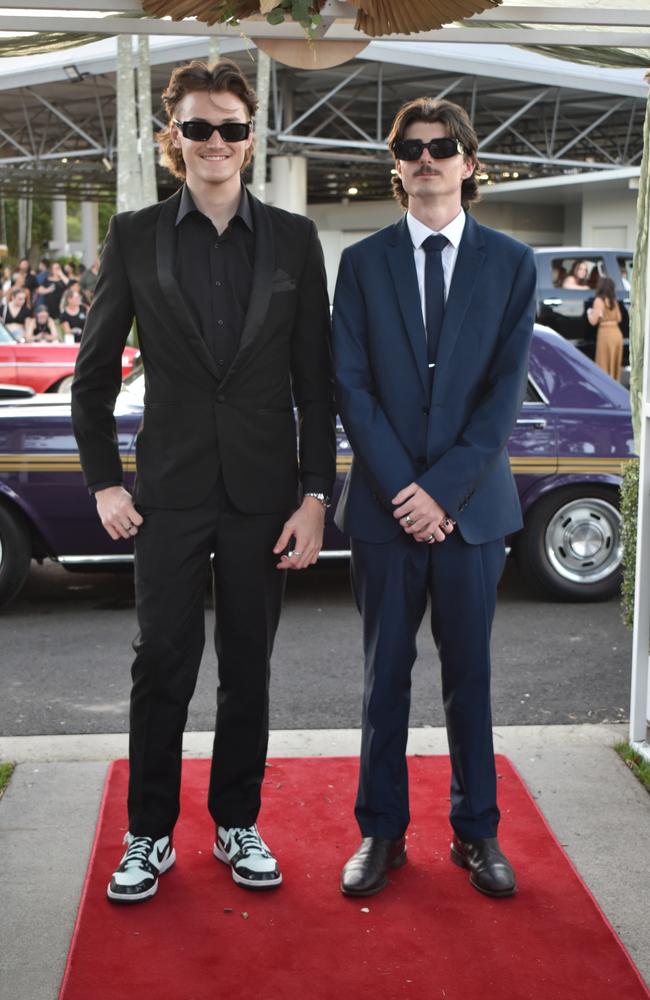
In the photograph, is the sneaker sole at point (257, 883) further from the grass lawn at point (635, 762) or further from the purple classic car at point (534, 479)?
the purple classic car at point (534, 479)

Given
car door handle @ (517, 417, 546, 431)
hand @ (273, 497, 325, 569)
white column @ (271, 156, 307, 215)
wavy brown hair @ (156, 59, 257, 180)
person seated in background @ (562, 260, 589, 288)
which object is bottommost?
hand @ (273, 497, 325, 569)

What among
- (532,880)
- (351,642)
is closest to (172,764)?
(532,880)

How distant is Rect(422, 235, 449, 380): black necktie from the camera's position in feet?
11.8

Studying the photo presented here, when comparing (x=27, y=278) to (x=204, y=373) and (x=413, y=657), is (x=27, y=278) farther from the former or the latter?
(x=413, y=657)

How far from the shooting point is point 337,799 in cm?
431

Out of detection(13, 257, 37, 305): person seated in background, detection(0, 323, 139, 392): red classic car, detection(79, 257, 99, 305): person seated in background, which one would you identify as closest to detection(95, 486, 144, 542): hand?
detection(0, 323, 139, 392): red classic car

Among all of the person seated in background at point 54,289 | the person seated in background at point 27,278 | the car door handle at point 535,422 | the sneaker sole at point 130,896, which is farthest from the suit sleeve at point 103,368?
the person seated in background at point 27,278

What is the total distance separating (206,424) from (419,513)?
26.0 inches

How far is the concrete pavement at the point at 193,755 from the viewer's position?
11.1 ft

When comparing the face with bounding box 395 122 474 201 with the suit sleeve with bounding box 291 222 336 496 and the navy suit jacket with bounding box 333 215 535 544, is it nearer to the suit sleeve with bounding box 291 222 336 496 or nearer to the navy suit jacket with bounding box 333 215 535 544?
the navy suit jacket with bounding box 333 215 535 544

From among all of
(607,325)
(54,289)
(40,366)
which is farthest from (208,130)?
(54,289)

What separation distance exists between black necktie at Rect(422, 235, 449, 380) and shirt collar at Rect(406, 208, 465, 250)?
0.01 metres

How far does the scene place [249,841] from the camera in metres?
3.71

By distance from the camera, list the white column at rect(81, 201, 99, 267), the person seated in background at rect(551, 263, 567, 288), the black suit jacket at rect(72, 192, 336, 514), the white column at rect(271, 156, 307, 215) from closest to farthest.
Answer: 1. the black suit jacket at rect(72, 192, 336, 514)
2. the person seated in background at rect(551, 263, 567, 288)
3. the white column at rect(271, 156, 307, 215)
4. the white column at rect(81, 201, 99, 267)
